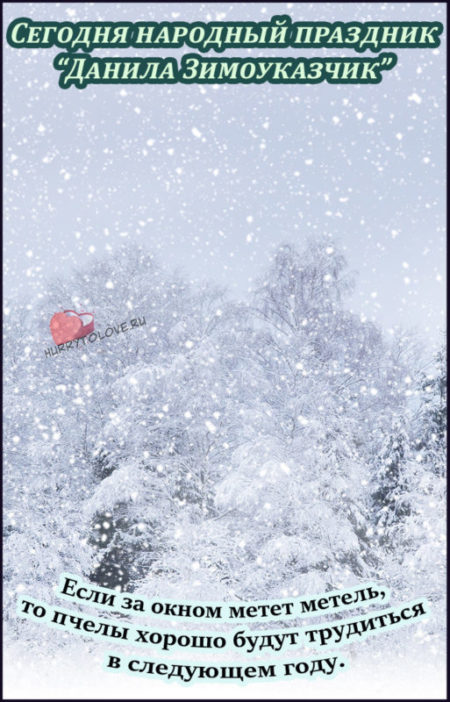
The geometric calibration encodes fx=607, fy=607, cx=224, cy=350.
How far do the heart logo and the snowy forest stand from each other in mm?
230

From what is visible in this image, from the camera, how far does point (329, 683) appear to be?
708 centimetres

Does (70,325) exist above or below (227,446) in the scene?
above

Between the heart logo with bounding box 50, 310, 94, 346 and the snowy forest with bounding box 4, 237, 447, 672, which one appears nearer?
the snowy forest with bounding box 4, 237, 447, 672

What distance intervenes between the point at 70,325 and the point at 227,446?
351cm

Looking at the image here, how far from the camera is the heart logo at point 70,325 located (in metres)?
10.8

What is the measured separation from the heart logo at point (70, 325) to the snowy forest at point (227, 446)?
0.75 ft

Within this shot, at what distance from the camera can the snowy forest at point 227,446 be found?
8.88 m

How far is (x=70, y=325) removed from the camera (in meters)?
10.8

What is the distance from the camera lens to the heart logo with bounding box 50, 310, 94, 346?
424 inches

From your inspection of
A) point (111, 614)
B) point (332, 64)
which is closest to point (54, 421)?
point (111, 614)

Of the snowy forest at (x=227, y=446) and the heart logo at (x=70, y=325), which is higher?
the heart logo at (x=70, y=325)

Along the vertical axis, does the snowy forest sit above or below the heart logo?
below

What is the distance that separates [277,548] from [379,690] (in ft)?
7.17

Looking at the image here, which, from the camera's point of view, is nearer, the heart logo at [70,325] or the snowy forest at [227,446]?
the snowy forest at [227,446]
